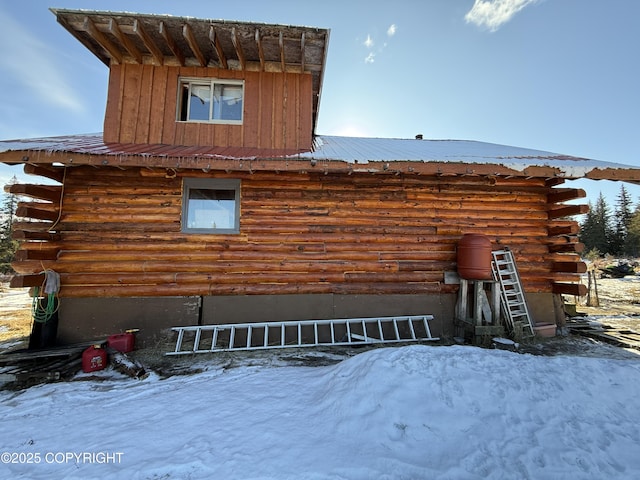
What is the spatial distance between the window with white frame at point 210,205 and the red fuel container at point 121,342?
7.49 ft

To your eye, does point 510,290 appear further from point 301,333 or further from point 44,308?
point 44,308

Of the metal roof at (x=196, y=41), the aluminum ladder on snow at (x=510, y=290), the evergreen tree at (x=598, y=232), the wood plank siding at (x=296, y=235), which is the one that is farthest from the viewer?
the evergreen tree at (x=598, y=232)

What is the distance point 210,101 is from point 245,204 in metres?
2.86

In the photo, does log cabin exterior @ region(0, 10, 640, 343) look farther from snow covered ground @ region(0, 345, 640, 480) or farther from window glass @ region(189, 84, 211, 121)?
snow covered ground @ region(0, 345, 640, 480)

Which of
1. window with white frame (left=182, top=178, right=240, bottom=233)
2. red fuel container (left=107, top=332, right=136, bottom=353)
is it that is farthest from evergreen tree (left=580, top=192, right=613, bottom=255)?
red fuel container (left=107, top=332, right=136, bottom=353)

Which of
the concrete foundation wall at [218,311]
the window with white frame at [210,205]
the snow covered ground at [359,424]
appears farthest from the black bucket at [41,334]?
the window with white frame at [210,205]

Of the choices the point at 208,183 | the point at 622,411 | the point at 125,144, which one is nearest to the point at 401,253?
the point at 622,411

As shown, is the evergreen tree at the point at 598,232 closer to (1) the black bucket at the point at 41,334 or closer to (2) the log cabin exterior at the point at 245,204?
(2) the log cabin exterior at the point at 245,204

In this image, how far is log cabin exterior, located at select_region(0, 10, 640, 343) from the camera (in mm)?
5609

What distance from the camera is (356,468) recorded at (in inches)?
90.7

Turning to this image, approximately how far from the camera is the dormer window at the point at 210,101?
22.2ft

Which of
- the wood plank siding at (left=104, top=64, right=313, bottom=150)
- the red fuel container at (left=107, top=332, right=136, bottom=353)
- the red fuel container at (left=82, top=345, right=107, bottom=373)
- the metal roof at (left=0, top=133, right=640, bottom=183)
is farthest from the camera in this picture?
the wood plank siding at (left=104, top=64, right=313, bottom=150)

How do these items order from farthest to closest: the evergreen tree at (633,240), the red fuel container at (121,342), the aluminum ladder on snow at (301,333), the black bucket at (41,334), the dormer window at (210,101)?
the evergreen tree at (633,240)
the dormer window at (210,101)
the aluminum ladder on snow at (301,333)
the black bucket at (41,334)
the red fuel container at (121,342)

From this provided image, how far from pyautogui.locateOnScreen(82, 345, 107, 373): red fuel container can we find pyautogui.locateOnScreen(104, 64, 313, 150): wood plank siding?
4.41 meters
